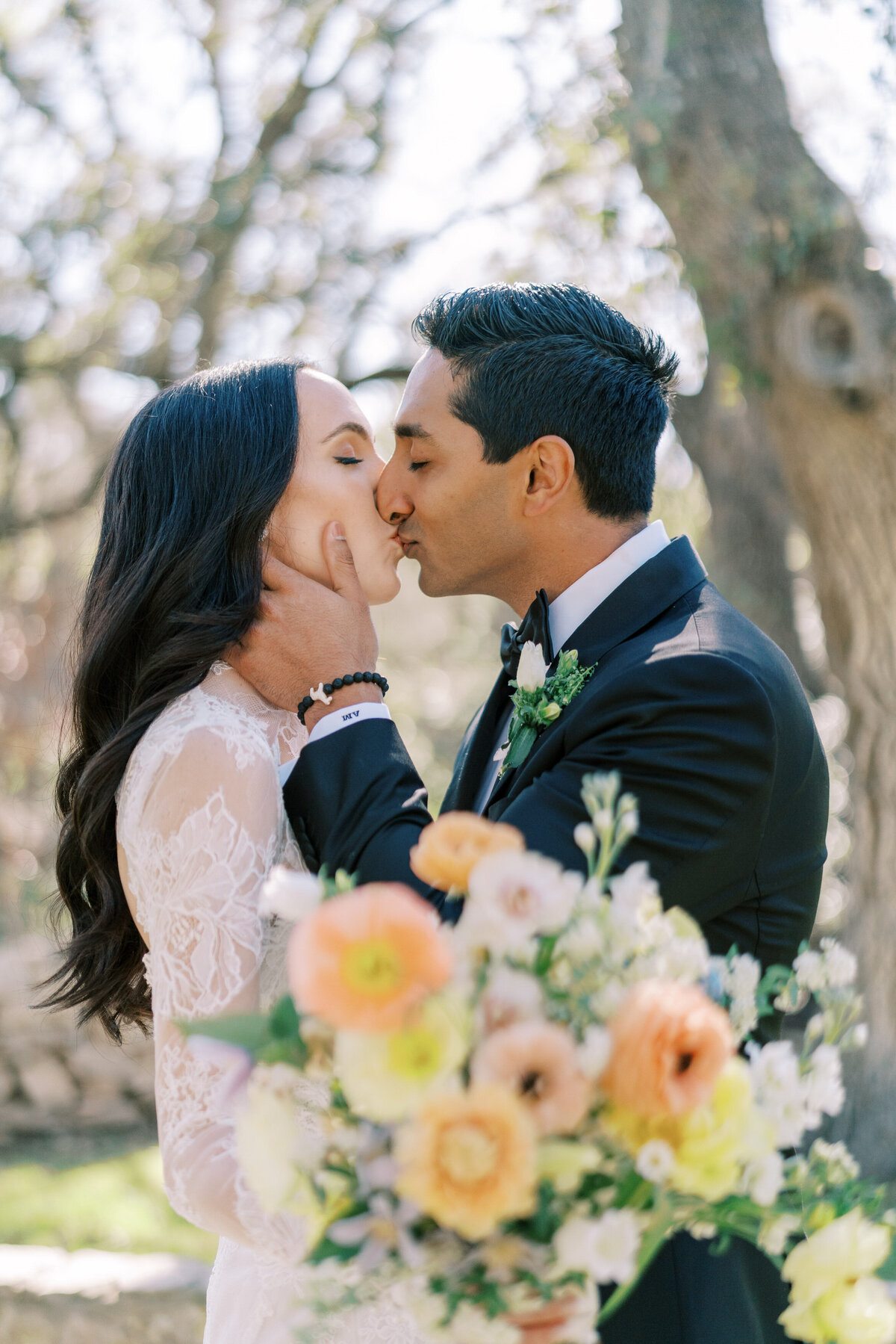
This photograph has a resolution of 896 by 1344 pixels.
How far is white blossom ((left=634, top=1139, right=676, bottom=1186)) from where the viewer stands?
120 centimetres

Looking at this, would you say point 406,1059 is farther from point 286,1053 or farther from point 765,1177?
point 765,1177

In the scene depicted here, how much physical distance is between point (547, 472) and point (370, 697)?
0.81 m

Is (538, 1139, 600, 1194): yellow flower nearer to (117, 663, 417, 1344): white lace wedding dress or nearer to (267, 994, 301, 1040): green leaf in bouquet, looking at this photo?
(267, 994, 301, 1040): green leaf in bouquet

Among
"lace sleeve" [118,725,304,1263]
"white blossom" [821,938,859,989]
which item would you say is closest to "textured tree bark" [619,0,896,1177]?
"lace sleeve" [118,725,304,1263]

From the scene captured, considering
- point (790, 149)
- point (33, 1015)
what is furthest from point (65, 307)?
point (790, 149)

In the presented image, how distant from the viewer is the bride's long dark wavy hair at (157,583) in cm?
252

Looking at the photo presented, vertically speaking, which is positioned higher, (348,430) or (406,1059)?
(348,430)

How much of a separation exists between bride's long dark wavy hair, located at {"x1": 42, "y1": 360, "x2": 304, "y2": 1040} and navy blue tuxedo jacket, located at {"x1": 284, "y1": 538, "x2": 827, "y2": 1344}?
410 millimetres

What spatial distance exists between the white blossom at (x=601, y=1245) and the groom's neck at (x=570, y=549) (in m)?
1.90

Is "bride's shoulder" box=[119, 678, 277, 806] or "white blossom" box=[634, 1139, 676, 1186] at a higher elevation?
"bride's shoulder" box=[119, 678, 277, 806]

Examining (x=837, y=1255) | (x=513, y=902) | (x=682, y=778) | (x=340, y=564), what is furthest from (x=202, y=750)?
(x=837, y=1255)

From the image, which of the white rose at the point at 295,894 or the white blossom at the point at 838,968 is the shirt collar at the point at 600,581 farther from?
the white rose at the point at 295,894

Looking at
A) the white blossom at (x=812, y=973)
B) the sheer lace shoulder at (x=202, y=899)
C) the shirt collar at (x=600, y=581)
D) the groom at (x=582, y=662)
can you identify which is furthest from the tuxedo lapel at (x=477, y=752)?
the white blossom at (x=812, y=973)

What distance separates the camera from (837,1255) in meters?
1.35
